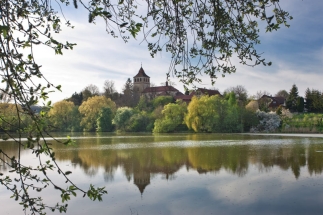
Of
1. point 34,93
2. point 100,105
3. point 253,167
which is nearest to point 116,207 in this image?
point 34,93

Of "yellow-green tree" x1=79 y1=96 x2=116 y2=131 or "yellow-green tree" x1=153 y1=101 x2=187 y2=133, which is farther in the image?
"yellow-green tree" x1=79 y1=96 x2=116 y2=131

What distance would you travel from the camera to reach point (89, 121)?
2157 inches

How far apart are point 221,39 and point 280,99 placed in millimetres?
69843

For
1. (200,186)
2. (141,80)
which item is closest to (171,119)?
(200,186)

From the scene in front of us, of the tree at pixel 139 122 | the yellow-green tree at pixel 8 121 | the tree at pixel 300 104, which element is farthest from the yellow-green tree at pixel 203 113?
the yellow-green tree at pixel 8 121

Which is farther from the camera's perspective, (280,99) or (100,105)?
(280,99)

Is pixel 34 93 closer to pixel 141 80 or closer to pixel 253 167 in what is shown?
pixel 253 167

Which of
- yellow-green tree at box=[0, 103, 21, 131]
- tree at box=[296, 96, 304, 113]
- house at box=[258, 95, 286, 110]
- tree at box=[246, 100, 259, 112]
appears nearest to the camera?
yellow-green tree at box=[0, 103, 21, 131]

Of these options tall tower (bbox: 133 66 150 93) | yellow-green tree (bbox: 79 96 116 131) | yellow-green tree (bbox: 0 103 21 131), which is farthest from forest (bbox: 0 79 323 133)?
yellow-green tree (bbox: 0 103 21 131)

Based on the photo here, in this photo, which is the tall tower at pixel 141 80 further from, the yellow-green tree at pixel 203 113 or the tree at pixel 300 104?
the yellow-green tree at pixel 203 113

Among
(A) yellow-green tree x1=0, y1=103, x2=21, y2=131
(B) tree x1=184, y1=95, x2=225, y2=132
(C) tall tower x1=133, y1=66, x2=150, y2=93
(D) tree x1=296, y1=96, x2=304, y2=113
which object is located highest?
(C) tall tower x1=133, y1=66, x2=150, y2=93

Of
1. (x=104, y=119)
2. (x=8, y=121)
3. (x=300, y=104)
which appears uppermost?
(x=300, y=104)

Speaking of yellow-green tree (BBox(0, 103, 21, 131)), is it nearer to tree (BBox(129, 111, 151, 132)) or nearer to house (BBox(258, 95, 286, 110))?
tree (BBox(129, 111, 151, 132))

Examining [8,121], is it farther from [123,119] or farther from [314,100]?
[314,100]
